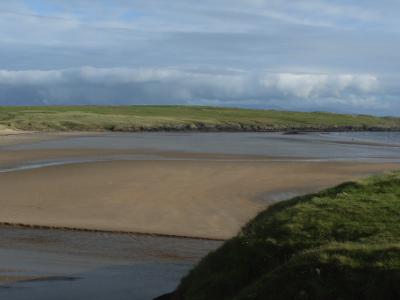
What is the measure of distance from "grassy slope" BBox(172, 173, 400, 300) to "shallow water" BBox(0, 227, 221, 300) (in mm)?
2245

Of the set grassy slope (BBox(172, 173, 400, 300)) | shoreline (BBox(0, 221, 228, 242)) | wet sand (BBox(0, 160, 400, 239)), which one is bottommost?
shoreline (BBox(0, 221, 228, 242))

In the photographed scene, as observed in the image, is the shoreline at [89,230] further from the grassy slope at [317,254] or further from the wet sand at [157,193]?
the grassy slope at [317,254]

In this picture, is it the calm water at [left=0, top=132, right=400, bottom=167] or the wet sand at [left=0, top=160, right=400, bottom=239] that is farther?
the calm water at [left=0, top=132, right=400, bottom=167]

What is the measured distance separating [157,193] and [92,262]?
10420 mm

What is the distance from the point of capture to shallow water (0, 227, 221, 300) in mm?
11109

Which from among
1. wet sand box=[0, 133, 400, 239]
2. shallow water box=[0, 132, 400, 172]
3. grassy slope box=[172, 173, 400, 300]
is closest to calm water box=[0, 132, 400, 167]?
shallow water box=[0, 132, 400, 172]

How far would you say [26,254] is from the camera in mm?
14602

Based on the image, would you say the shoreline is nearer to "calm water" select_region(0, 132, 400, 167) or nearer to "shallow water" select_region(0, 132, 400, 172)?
"shallow water" select_region(0, 132, 400, 172)

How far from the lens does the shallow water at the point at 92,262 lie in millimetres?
11109

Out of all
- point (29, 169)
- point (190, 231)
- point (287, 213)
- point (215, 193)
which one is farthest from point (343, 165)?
point (287, 213)

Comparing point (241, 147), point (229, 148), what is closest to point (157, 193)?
point (229, 148)

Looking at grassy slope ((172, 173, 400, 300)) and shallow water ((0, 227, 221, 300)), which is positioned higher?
grassy slope ((172, 173, 400, 300))

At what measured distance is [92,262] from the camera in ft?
45.5

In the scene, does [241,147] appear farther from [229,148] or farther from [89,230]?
[89,230]
